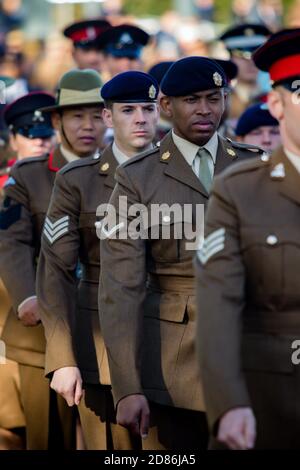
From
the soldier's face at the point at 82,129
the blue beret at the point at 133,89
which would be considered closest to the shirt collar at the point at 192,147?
the blue beret at the point at 133,89

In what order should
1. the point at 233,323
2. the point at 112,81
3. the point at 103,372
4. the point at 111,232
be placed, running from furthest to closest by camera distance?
the point at 112,81 → the point at 103,372 → the point at 111,232 → the point at 233,323

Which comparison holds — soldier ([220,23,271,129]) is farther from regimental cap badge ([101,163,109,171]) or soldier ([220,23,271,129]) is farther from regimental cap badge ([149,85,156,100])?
regimental cap badge ([101,163,109,171])

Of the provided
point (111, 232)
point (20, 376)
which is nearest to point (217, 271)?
point (111, 232)

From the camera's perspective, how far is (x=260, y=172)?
5914mm

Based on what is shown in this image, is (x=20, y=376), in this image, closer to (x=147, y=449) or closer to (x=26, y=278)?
(x=26, y=278)

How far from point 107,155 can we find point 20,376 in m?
1.63

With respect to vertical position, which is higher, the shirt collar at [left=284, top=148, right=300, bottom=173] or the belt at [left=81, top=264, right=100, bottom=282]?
the belt at [left=81, top=264, right=100, bottom=282]

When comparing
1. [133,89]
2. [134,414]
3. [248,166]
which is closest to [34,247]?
[133,89]

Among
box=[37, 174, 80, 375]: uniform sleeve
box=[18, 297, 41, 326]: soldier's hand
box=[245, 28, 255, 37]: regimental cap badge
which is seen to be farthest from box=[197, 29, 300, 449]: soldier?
box=[245, 28, 255, 37]: regimental cap badge

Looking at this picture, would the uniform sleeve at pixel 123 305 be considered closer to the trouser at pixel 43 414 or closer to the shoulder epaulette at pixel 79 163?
the shoulder epaulette at pixel 79 163

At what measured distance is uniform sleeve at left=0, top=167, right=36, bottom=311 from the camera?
8.80m

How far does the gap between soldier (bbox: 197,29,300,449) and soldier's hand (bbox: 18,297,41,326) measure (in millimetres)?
2895

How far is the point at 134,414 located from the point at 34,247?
7.37ft

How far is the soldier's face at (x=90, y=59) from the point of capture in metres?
13.6
